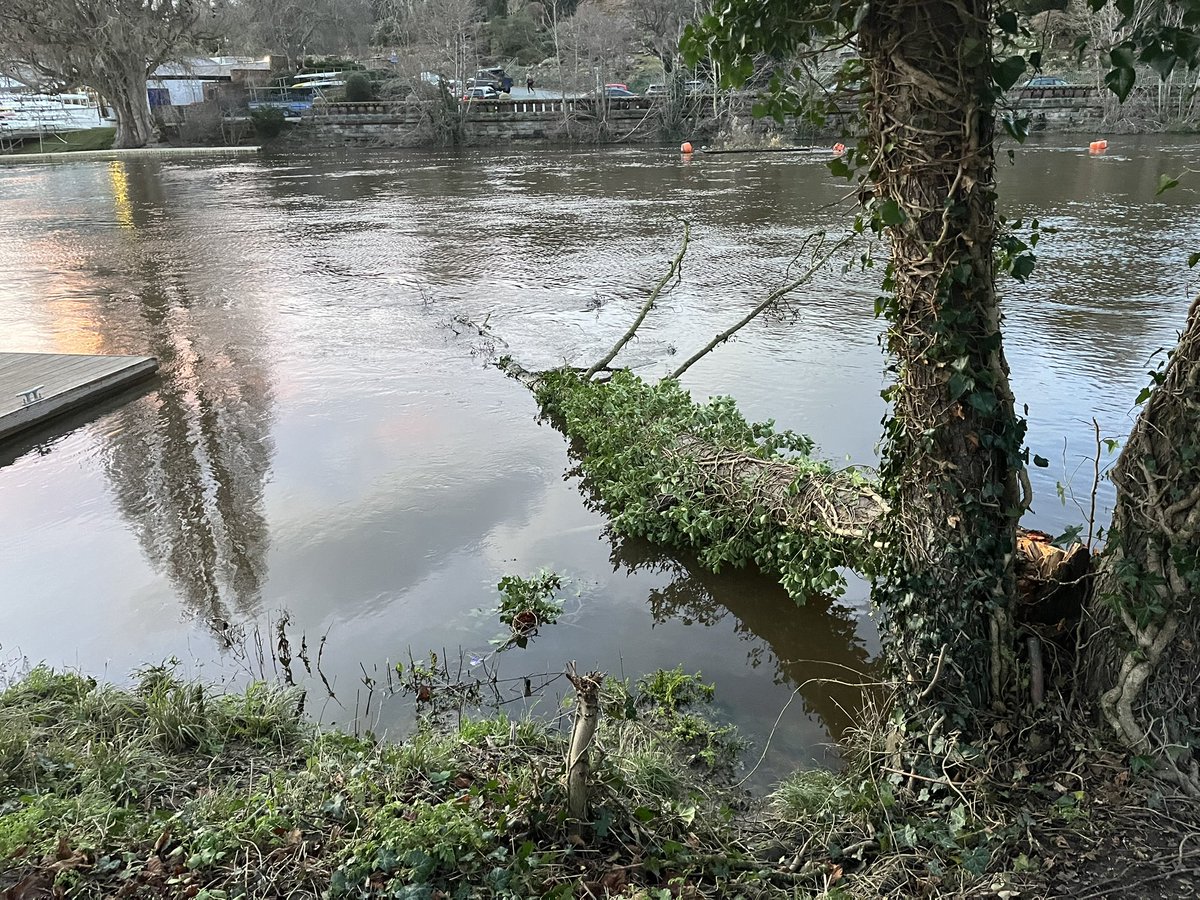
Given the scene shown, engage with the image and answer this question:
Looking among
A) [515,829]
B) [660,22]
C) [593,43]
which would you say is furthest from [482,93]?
[515,829]

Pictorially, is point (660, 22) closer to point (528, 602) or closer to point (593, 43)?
point (593, 43)

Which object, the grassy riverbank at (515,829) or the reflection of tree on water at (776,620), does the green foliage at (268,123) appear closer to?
the reflection of tree on water at (776,620)

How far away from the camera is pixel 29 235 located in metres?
23.8

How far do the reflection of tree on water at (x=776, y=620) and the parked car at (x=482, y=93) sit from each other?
173ft

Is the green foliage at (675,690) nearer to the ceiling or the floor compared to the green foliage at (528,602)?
nearer to the floor

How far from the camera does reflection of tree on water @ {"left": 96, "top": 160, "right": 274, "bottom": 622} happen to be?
7207 mm

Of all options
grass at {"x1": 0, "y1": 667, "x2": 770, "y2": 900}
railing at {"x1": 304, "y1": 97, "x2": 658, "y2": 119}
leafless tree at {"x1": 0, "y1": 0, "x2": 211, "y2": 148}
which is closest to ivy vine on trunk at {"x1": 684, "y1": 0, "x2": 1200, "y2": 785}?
grass at {"x1": 0, "y1": 667, "x2": 770, "y2": 900}

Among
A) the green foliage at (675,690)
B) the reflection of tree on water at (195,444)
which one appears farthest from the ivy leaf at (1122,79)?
the reflection of tree on water at (195,444)

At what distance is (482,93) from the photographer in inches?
2323

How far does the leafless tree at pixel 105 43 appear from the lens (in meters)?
51.2

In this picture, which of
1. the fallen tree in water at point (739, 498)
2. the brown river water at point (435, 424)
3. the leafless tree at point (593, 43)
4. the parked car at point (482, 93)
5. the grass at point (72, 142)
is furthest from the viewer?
the leafless tree at point (593, 43)

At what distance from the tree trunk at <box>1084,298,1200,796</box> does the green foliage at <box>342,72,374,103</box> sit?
62.5 metres

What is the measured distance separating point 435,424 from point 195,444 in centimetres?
255

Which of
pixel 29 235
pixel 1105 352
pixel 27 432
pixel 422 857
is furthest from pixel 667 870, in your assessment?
pixel 29 235
